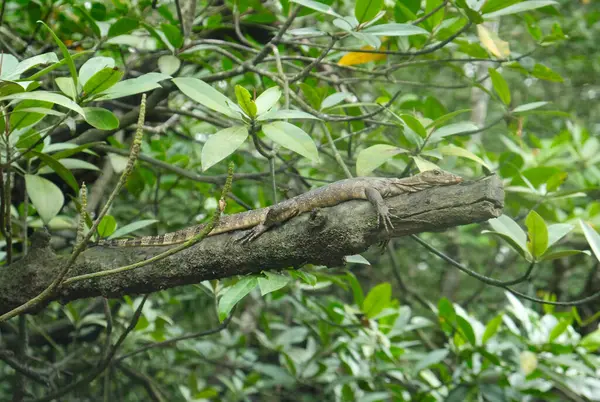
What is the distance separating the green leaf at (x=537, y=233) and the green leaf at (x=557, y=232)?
64 millimetres

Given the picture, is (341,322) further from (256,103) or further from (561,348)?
(256,103)

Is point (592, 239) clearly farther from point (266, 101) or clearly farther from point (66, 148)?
point (66, 148)

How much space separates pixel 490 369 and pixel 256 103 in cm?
250

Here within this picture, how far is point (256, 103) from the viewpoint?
2.04 meters

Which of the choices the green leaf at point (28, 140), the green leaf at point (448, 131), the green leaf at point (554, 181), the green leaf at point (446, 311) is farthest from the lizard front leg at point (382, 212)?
the green leaf at point (446, 311)

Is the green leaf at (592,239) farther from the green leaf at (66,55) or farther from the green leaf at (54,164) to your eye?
the green leaf at (54,164)

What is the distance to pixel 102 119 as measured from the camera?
7.03ft

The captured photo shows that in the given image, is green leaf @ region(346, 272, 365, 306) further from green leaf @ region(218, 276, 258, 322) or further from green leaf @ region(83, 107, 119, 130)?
green leaf @ region(83, 107, 119, 130)

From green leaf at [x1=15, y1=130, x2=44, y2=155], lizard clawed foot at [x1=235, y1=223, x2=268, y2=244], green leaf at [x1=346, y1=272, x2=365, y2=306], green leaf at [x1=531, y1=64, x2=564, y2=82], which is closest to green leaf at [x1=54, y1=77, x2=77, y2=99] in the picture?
green leaf at [x1=15, y1=130, x2=44, y2=155]

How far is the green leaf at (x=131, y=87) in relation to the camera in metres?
2.04

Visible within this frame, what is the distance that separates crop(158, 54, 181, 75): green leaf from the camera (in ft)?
8.97

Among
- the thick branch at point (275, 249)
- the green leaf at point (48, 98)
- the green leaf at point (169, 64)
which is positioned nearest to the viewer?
the green leaf at point (48, 98)

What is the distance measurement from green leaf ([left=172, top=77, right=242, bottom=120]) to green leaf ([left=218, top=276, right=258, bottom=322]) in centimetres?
52

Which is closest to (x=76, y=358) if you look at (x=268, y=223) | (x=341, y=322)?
(x=341, y=322)
